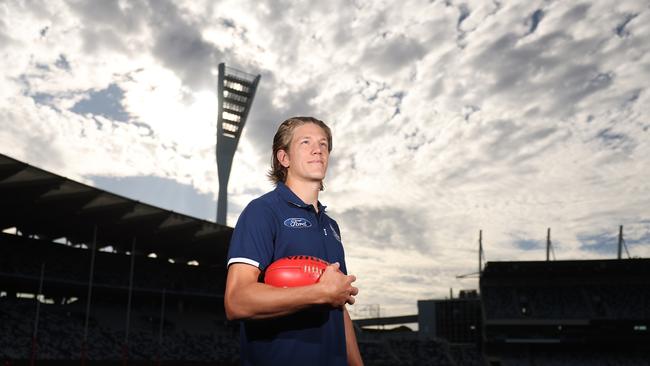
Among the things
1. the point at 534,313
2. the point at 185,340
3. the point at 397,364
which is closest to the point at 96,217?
the point at 185,340

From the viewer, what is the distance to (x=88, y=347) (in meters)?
39.8

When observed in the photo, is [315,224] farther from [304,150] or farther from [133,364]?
[133,364]

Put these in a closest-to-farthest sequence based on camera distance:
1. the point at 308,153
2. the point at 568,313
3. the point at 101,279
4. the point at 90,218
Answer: the point at 308,153, the point at 90,218, the point at 101,279, the point at 568,313

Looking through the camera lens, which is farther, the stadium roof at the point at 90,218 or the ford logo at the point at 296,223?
the stadium roof at the point at 90,218

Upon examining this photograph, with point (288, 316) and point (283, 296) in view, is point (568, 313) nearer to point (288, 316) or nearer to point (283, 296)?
point (288, 316)

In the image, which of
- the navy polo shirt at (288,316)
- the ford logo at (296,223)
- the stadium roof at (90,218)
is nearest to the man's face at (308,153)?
the navy polo shirt at (288,316)

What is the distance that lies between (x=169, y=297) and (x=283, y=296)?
56.9 metres

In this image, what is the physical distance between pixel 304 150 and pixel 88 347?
40.8m

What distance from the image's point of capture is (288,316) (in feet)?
10.9

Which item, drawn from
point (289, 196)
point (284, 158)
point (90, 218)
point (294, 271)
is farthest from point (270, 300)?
point (90, 218)

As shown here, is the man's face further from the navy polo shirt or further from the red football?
the red football

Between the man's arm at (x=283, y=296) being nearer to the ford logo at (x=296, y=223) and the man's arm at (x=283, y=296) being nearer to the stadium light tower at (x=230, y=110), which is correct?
the ford logo at (x=296, y=223)

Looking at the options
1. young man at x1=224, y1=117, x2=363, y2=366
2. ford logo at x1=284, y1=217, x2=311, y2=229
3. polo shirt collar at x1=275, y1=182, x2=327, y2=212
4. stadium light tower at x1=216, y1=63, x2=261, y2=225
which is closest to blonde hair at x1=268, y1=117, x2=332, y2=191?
young man at x1=224, y1=117, x2=363, y2=366

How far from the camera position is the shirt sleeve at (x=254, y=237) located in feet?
10.7
